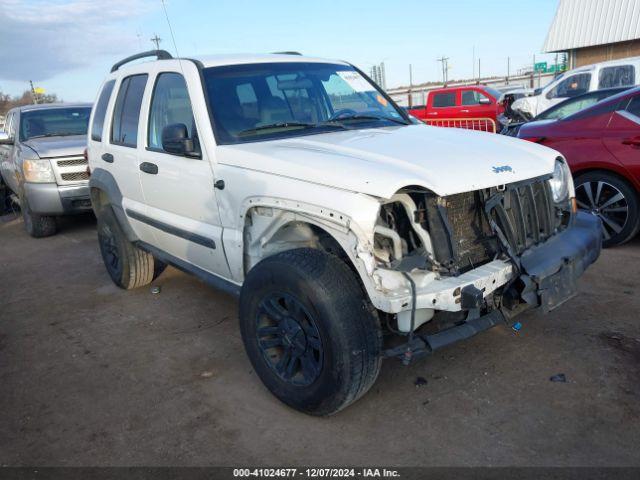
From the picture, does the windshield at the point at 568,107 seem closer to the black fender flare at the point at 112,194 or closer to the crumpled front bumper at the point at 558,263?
the crumpled front bumper at the point at 558,263

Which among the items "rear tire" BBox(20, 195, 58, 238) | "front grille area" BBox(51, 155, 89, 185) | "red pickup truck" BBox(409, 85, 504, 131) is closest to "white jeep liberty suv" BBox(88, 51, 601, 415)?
"front grille area" BBox(51, 155, 89, 185)

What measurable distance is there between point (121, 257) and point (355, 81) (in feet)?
8.81

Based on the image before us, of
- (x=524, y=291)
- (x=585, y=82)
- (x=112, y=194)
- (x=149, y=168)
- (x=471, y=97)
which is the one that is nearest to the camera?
(x=524, y=291)

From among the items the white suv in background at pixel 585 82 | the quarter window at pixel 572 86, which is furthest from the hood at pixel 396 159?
the quarter window at pixel 572 86

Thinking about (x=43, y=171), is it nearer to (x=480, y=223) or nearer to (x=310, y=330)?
(x=310, y=330)

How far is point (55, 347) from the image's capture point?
4203 mm

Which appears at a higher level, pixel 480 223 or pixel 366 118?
pixel 366 118

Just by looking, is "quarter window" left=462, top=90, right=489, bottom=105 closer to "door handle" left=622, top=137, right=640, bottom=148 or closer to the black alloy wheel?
"door handle" left=622, top=137, right=640, bottom=148

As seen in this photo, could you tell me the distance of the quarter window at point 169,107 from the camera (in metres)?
3.71

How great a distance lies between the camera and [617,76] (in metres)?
12.2

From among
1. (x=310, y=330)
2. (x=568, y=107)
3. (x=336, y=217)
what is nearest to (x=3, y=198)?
(x=310, y=330)

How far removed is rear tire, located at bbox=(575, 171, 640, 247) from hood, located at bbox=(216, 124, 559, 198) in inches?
91.1

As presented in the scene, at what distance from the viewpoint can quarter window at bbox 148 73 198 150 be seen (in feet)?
12.2

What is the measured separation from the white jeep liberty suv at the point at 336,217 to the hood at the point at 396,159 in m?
0.01
